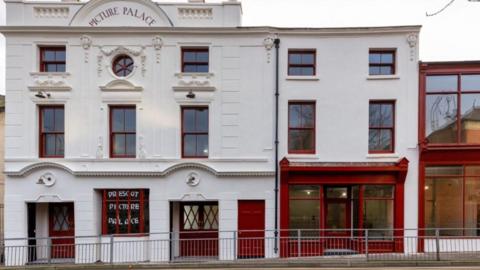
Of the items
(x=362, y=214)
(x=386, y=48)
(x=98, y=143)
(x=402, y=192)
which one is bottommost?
(x=362, y=214)

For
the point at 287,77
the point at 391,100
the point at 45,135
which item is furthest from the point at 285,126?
the point at 45,135

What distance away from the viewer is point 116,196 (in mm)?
13812

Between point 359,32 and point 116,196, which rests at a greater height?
point 359,32

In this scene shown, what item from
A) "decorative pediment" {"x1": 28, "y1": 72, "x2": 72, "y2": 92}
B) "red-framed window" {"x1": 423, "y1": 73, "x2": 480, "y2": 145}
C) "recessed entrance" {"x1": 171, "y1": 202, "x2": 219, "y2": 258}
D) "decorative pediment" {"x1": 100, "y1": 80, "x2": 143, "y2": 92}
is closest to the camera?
"red-framed window" {"x1": 423, "y1": 73, "x2": 480, "y2": 145}

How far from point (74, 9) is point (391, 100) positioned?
1291 cm

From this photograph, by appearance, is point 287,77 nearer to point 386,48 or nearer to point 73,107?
point 386,48

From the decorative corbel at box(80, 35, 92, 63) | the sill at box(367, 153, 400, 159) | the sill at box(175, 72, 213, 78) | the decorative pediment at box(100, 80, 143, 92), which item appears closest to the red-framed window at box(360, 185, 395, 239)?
the sill at box(367, 153, 400, 159)

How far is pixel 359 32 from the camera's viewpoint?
45.4ft

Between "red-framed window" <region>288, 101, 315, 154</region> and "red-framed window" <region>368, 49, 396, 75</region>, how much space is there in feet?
9.17

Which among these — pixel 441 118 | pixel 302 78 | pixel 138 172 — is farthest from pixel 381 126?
pixel 138 172

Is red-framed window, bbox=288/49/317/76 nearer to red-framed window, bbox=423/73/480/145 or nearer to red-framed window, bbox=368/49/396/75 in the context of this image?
red-framed window, bbox=368/49/396/75

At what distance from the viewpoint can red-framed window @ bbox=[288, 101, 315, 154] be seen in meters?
14.1

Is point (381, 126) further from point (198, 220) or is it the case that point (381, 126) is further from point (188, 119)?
point (198, 220)

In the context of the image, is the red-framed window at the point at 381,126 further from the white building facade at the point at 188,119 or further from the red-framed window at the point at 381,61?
the red-framed window at the point at 381,61
